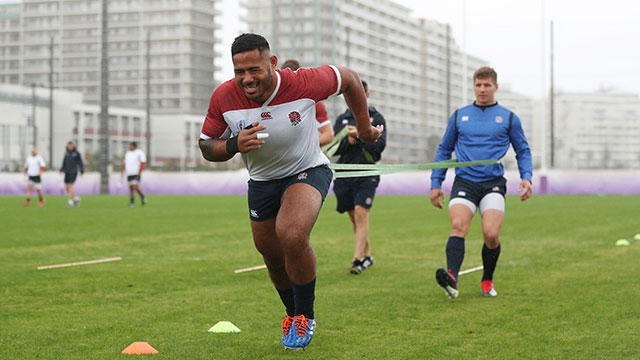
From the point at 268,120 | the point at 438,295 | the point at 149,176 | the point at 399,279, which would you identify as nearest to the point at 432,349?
the point at 268,120

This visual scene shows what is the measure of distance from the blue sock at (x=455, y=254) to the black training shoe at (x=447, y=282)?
14 cm

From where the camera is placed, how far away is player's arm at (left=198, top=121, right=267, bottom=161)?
4.46 m

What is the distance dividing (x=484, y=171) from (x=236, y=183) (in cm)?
3008

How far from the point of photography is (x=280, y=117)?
474 centimetres

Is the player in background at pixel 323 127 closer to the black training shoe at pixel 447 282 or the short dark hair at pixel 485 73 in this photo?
the short dark hair at pixel 485 73

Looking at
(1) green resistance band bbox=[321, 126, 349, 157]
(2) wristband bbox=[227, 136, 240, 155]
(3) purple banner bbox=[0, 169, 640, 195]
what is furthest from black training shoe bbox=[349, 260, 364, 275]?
(3) purple banner bbox=[0, 169, 640, 195]

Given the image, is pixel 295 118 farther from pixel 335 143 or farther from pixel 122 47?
pixel 122 47

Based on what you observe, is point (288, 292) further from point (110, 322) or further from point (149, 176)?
point (149, 176)

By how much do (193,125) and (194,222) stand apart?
282 ft

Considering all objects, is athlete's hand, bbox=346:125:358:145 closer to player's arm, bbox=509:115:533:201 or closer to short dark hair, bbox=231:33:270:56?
player's arm, bbox=509:115:533:201

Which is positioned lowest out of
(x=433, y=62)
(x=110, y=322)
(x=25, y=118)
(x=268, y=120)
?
(x=110, y=322)

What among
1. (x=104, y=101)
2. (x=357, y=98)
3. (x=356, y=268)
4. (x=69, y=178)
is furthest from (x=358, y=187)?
(x=104, y=101)

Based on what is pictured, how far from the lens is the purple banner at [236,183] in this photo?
35719mm

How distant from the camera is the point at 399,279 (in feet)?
27.6
